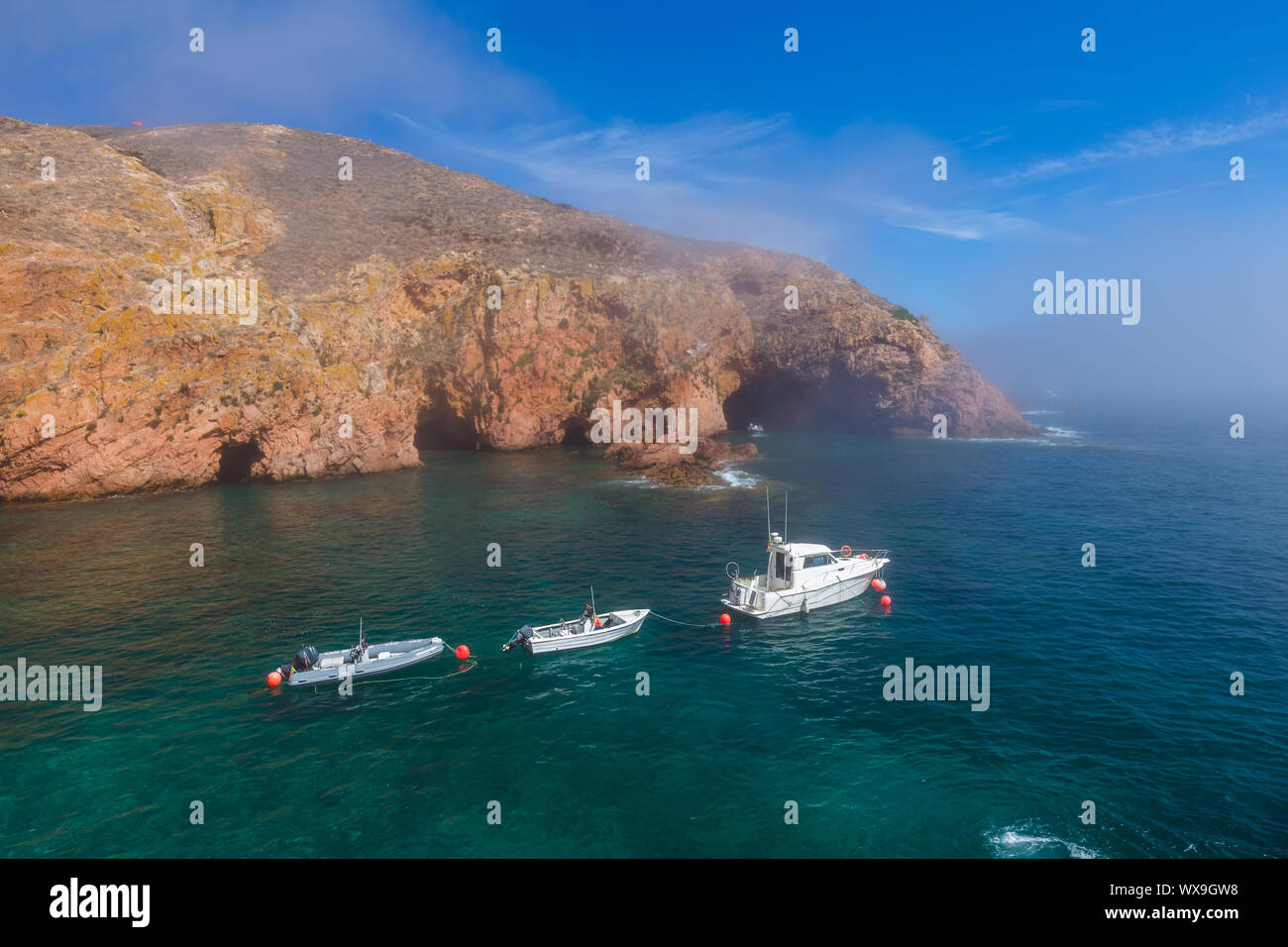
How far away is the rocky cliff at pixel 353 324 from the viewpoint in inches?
2338

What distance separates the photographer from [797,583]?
3609cm

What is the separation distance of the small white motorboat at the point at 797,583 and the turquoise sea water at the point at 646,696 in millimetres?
1602

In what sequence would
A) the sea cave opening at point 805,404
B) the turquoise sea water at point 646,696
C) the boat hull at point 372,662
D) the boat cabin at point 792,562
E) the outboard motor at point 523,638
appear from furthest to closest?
the sea cave opening at point 805,404 < the boat cabin at point 792,562 < the outboard motor at point 523,638 < the boat hull at point 372,662 < the turquoise sea water at point 646,696

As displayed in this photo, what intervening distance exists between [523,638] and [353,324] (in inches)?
2748

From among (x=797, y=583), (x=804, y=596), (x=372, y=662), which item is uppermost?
(x=797, y=583)

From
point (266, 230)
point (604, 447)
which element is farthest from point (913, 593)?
point (266, 230)

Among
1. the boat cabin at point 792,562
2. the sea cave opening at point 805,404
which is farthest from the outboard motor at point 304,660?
the sea cave opening at point 805,404

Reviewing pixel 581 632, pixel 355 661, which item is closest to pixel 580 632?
pixel 581 632

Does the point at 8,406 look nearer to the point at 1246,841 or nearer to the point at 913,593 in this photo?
the point at 913,593

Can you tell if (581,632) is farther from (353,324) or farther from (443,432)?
(443,432)

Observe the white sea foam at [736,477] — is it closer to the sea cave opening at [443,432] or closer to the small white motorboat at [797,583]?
the small white motorboat at [797,583]

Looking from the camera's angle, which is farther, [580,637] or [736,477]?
[736,477]

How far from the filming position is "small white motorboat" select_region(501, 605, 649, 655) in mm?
31062
